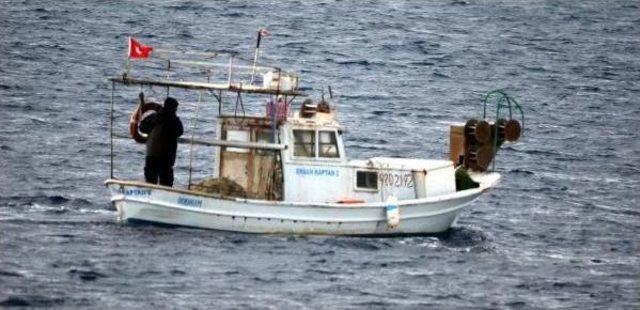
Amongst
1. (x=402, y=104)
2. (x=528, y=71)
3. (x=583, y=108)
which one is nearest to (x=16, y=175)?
(x=402, y=104)

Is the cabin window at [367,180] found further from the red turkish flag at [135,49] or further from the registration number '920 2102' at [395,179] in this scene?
the red turkish flag at [135,49]

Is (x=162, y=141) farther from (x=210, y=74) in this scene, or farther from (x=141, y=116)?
(x=210, y=74)

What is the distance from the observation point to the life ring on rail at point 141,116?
42750mm

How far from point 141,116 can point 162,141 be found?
2.91ft

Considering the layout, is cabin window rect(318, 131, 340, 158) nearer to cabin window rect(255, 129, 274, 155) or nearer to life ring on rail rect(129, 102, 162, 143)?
cabin window rect(255, 129, 274, 155)

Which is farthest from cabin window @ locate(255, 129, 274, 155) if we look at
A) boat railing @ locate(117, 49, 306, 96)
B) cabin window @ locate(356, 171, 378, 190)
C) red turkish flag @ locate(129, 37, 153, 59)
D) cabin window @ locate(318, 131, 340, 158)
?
red turkish flag @ locate(129, 37, 153, 59)

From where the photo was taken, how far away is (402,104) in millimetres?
68125

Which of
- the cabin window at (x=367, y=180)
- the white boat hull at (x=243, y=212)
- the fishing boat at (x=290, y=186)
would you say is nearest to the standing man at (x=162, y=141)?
the fishing boat at (x=290, y=186)

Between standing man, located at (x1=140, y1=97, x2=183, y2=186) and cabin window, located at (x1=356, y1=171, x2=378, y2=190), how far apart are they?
3982 mm

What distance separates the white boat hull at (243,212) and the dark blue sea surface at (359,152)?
26 cm

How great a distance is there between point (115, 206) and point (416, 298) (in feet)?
26.1

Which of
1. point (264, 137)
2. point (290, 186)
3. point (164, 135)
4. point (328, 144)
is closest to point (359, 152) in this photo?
Result: point (328, 144)

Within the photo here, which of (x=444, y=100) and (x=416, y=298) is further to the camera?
(x=444, y=100)

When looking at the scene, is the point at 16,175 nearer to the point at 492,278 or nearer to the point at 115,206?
the point at 115,206
